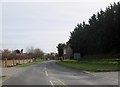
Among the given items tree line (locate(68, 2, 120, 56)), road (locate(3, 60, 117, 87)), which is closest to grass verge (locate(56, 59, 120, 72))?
road (locate(3, 60, 117, 87))

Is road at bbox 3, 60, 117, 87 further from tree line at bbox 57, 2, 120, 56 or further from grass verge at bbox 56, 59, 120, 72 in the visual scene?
tree line at bbox 57, 2, 120, 56

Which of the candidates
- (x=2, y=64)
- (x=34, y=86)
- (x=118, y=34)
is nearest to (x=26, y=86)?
(x=34, y=86)

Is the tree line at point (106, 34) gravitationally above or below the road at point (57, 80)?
above

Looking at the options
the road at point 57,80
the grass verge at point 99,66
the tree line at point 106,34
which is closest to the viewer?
the road at point 57,80

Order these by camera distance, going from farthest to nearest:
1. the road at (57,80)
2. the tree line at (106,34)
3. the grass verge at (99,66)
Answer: the tree line at (106,34) < the grass verge at (99,66) < the road at (57,80)

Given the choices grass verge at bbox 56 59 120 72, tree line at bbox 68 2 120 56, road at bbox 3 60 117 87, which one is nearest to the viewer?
road at bbox 3 60 117 87

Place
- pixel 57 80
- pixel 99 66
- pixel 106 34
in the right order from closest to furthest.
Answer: pixel 57 80 < pixel 99 66 < pixel 106 34

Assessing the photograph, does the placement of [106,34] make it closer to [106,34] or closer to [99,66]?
[106,34]

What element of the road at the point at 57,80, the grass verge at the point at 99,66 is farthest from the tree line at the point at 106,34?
the road at the point at 57,80

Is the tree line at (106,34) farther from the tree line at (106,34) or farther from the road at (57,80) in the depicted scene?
the road at (57,80)

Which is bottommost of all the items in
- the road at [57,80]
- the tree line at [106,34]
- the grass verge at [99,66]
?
the road at [57,80]

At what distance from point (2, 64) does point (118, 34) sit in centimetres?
3133

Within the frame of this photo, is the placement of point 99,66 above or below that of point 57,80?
above

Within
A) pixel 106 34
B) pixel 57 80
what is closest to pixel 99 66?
pixel 57 80
